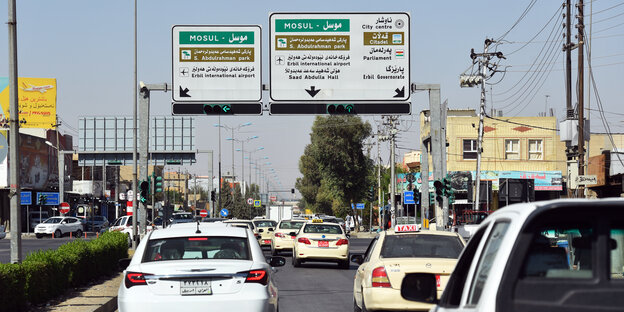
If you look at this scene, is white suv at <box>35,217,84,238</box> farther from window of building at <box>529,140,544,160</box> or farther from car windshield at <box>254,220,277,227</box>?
window of building at <box>529,140,544,160</box>

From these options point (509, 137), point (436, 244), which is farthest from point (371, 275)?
point (509, 137)

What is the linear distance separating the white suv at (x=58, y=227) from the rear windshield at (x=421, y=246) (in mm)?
50962

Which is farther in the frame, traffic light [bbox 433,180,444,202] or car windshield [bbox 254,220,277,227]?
car windshield [bbox 254,220,277,227]

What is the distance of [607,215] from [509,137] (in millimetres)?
71724

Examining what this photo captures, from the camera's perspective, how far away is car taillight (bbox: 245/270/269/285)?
391 inches

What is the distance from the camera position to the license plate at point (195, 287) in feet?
31.8

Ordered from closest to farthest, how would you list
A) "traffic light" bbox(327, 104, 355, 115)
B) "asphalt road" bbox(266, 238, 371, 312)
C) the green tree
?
"asphalt road" bbox(266, 238, 371, 312), "traffic light" bbox(327, 104, 355, 115), the green tree

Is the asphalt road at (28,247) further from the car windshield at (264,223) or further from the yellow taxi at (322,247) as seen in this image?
the yellow taxi at (322,247)

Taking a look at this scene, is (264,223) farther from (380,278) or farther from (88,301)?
(380,278)

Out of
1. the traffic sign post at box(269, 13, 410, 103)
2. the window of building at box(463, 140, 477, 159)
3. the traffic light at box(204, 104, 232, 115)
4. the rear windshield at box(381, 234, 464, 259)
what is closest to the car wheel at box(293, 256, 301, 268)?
the traffic sign post at box(269, 13, 410, 103)

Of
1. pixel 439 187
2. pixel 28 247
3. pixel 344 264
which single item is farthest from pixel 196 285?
pixel 28 247

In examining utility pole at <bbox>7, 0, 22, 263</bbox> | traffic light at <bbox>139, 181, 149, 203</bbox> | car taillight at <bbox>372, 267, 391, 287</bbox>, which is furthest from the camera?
traffic light at <bbox>139, 181, 149, 203</bbox>

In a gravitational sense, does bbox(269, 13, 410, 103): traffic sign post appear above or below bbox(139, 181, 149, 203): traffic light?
above

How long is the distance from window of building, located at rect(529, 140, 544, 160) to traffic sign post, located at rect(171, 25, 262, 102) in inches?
1911
